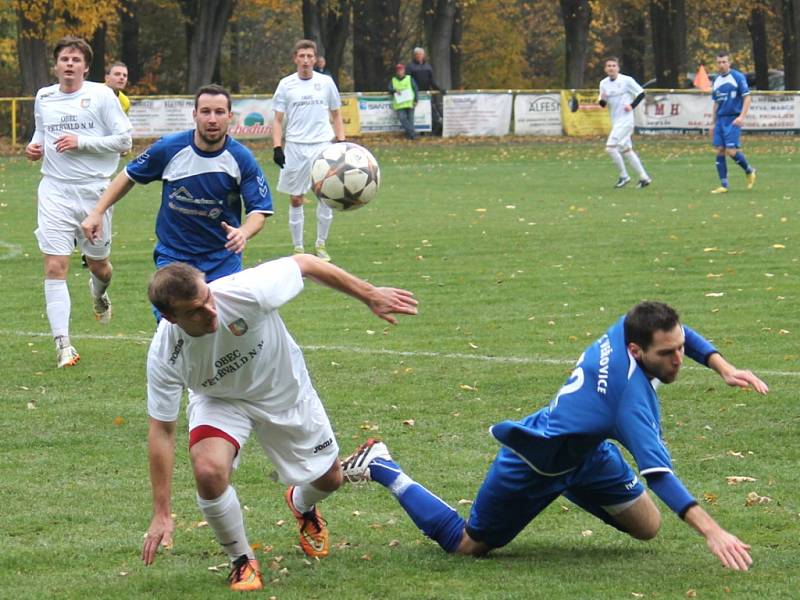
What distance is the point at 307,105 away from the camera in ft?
51.8

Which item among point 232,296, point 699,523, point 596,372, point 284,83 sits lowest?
point 699,523

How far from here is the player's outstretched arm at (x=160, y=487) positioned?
17.4 ft

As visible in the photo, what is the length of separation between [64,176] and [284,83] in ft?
18.9

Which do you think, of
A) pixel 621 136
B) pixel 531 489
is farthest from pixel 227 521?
pixel 621 136

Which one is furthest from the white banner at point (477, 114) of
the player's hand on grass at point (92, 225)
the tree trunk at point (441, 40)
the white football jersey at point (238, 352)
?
the white football jersey at point (238, 352)

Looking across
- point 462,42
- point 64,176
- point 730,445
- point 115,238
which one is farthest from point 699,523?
point 462,42

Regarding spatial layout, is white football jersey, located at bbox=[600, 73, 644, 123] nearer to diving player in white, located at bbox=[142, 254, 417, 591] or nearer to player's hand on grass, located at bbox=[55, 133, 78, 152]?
player's hand on grass, located at bbox=[55, 133, 78, 152]

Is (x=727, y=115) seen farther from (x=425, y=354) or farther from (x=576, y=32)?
(x=576, y=32)

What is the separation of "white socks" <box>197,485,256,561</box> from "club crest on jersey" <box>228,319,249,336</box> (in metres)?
0.61

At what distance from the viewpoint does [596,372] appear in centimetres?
525

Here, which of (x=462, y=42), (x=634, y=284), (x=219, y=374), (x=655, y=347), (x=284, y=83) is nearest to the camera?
(x=655, y=347)

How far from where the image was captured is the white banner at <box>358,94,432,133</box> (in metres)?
36.3

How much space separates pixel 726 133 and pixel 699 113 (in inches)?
598

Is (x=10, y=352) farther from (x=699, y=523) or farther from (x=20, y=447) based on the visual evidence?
(x=699, y=523)
